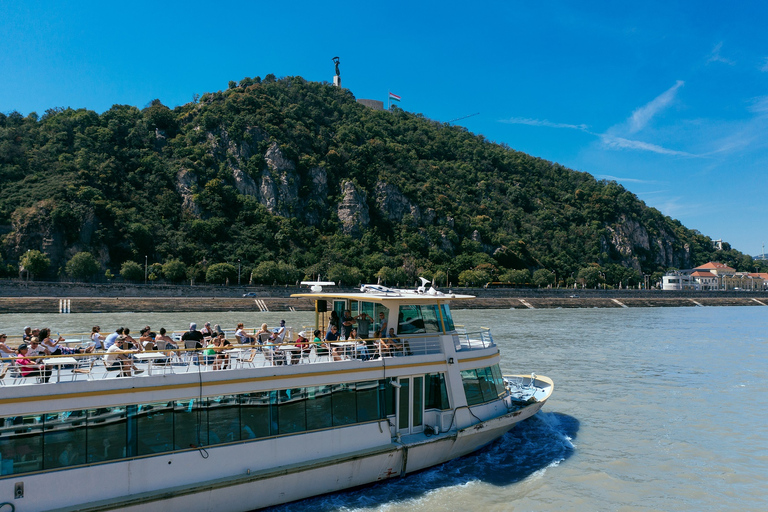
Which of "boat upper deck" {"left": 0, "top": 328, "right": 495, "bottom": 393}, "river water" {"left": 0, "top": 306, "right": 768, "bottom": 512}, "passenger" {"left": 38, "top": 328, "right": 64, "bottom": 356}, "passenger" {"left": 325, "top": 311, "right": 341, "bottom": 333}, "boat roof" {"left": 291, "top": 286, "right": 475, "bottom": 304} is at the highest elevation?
"boat roof" {"left": 291, "top": 286, "right": 475, "bottom": 304}

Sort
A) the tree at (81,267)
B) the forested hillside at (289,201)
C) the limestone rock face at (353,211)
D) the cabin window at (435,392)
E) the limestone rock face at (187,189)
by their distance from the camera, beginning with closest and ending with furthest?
the cabin window at (435,392) < the tree at (81,267) < the forested hillside at (289,201) < the limestone rock face at (187,189) < the limestone rock face at (353,211)

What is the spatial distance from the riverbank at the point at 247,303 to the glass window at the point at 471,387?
180 ft

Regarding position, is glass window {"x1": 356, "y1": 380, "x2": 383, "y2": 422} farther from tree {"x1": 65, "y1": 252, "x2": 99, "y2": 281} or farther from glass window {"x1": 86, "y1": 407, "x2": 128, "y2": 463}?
tree {"x1": 65, "y1": 252, "x2": 99, "y2": 281}

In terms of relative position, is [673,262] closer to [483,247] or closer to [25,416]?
[483,247]

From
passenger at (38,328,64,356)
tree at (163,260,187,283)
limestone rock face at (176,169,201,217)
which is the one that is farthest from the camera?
limestone rock face at (176,169,201,217)

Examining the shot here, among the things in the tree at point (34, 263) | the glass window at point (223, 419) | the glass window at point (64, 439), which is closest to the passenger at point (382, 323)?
the glass window at point (223, 419)

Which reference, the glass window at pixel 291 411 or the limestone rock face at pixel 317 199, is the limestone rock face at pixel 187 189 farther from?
the glass window at pixel 291 411

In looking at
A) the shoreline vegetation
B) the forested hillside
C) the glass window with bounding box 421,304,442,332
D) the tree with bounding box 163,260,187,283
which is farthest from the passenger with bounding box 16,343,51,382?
the tree with bounding box 163,260,187,283

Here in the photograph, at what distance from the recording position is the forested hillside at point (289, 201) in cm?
8569

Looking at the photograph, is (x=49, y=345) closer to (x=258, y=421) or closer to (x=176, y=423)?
(x=176, y=423)

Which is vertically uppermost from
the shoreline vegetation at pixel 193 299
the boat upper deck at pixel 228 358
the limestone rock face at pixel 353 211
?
the limestone rock face at pixel 353 211

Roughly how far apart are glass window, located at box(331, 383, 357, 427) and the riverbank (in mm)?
54867

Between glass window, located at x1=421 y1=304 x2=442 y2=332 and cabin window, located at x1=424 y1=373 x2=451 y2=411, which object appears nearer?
cabin window, located at x1=424 y1=373 x2=451 y2=411

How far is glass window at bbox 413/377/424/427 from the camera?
1134cm
